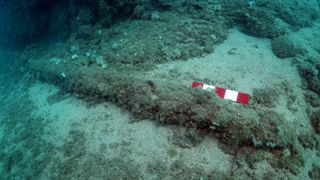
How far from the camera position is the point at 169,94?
611cm

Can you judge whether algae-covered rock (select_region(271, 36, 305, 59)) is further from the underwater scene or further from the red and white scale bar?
the red and white scale bar

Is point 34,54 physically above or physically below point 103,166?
below

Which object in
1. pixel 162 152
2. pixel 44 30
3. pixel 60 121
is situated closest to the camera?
pixel 162 152

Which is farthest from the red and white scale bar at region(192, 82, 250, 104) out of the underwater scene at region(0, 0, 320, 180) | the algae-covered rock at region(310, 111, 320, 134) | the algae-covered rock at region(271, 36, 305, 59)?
the algae-covered rock at region(271, 36, 305, 59)

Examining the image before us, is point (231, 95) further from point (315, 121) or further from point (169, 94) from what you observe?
point (315, 121)

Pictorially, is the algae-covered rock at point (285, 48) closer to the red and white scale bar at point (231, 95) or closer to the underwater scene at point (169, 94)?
the underwater scene at point (169, 94)

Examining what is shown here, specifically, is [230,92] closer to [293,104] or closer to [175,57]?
[293,104]

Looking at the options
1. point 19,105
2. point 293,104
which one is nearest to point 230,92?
point 293,104

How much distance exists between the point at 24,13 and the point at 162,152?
37.4 feet

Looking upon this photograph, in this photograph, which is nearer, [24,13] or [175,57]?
[175,57]

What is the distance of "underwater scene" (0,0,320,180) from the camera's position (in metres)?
5.41

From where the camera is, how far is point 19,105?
351 inches

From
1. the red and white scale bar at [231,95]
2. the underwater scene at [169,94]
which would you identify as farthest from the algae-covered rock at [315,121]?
the red and white scale bar at [231,95]

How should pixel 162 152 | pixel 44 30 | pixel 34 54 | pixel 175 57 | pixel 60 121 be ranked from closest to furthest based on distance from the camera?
pixel 162 152, pixel 60 121, pixel 175 57, pixel 34 54, pixel 44 30
